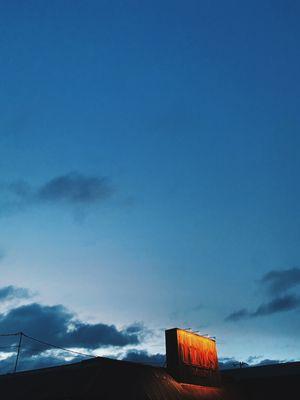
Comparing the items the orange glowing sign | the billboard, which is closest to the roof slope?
the billboard

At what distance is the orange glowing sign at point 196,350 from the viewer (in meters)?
22.3

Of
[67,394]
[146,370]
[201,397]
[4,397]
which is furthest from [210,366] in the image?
[4,397]

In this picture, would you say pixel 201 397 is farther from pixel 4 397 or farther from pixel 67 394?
pixel 4 397

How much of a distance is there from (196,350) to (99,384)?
753cm

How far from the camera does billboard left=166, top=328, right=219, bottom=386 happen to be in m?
21.7

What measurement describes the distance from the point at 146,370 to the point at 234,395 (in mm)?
9607

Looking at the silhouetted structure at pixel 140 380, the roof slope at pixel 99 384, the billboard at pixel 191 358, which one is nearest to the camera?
the roof slope at pixel 99 384

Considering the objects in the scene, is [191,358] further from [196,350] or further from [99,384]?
[99,384]

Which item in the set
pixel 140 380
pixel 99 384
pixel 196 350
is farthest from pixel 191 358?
pixel 99 384

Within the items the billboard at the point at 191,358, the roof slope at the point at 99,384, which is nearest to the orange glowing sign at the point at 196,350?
the billboard at the point at 191,358

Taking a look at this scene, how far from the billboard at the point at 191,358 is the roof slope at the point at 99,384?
0.63 metres

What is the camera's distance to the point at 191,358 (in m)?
22.8

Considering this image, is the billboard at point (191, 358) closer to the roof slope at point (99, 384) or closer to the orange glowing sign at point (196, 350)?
the orange glowing sign at point (196, 350)

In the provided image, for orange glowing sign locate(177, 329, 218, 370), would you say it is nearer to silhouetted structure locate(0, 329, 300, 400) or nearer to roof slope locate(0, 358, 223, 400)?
silhouetted structure locate(0, 329, 300, 400)
